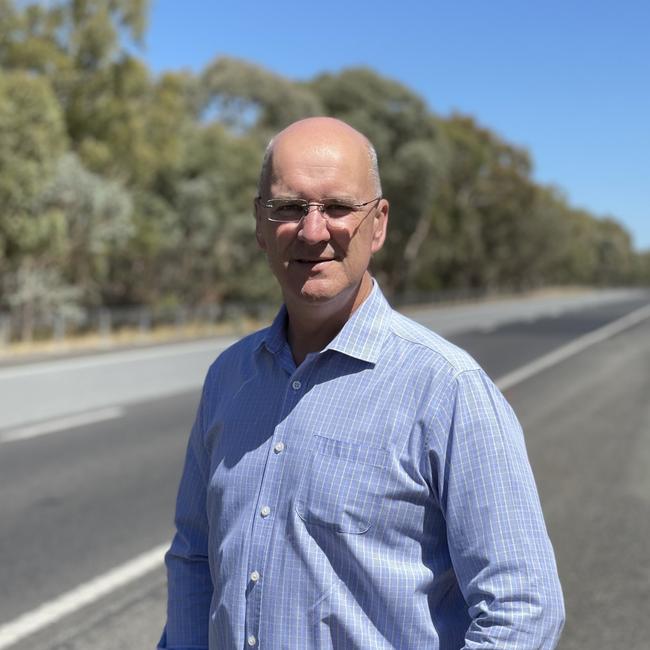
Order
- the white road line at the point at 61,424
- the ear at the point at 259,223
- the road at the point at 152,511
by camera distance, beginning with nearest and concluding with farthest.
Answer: the ear at the point at 259,223 → the road at the point at 152,511 → the white road line at the point at 61,424

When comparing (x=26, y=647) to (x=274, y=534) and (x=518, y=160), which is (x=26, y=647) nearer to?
(x=274, y=534)

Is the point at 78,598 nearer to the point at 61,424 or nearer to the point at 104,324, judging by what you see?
the point at 61,424

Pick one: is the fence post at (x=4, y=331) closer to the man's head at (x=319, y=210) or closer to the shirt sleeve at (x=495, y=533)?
the man's head at (x=319, y=210)

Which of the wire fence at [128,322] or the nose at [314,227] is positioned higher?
the nose at [314,227]

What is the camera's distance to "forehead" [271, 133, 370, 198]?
1.82 meters

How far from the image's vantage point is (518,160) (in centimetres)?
6769

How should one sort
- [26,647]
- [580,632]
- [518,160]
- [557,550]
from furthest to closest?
[518,160], [557,550], [580,632], [26,647]

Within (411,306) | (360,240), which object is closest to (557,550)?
(360,240)

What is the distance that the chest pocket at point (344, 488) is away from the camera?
170cm

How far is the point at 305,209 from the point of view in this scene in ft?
6.09

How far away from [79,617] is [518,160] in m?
65.7

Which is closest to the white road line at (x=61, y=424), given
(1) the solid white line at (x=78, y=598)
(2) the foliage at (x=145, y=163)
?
(1) the solid white line at (x=78, y=598)

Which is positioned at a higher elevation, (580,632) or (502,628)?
(502,628)

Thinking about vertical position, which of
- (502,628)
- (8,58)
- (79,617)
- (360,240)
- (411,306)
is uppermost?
(8,58)
